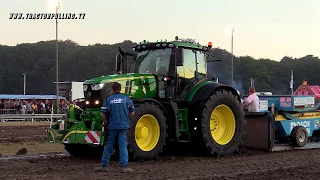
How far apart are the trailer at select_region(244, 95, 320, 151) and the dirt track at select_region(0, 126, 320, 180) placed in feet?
2.73

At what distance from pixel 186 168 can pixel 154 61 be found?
3.17 meters

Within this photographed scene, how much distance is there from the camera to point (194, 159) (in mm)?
10156

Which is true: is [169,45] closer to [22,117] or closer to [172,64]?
[172,64]

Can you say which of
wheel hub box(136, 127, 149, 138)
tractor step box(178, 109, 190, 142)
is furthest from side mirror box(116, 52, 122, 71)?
wheel hub box(136, 127, 149, 138)

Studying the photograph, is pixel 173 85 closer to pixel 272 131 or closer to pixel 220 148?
pixel 220 148

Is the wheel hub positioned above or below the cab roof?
below

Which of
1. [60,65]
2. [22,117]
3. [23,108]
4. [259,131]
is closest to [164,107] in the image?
[259,131]

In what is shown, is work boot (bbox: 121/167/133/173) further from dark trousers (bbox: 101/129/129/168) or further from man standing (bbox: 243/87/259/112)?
man standing (bbox: 243/87/259/112)

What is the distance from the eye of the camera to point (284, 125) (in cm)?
1208

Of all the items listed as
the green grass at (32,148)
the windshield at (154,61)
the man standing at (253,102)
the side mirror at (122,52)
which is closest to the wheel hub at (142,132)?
the windshield at (154,61)

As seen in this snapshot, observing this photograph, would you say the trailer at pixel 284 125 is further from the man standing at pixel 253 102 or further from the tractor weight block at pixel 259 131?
the man standing at pixel 253 102

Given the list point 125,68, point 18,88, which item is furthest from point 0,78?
point 125,68

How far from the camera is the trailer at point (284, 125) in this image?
11555 millimetres

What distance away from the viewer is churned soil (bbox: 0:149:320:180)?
7.70 meters
